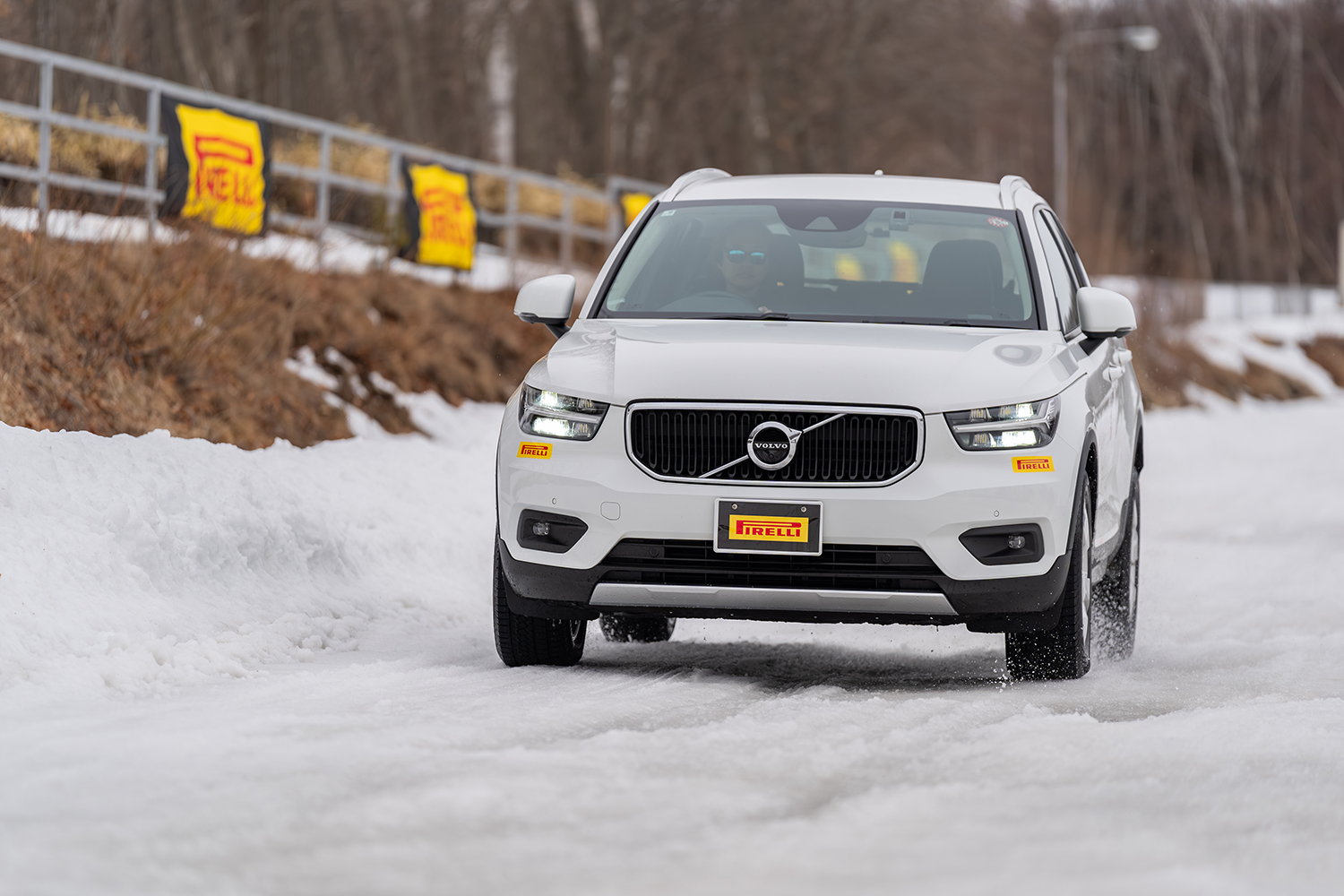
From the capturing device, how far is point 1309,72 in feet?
263

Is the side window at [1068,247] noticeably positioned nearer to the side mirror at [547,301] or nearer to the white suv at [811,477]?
the white suv at [811,477]

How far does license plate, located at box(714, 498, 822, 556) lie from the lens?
6477mm

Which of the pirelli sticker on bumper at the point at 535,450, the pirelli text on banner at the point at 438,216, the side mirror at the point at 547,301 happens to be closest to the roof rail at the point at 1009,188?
the side mirror at the point at 547,301

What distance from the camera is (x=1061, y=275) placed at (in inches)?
321

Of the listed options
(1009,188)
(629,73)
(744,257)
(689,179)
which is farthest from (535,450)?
(629,73)

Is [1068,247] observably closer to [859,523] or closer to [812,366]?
[812,366]

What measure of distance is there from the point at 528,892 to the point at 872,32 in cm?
3678

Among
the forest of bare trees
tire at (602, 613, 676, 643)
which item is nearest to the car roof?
tire at (602, 613, 676, 643)

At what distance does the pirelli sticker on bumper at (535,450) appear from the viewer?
6.79m

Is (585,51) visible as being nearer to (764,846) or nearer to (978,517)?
(978,517)

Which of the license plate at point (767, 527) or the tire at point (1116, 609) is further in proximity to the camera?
the tire at point (1116, 609)

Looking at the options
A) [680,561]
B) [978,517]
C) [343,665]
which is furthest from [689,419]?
[343,665]

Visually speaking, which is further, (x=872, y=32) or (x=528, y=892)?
(x=872, y=32)

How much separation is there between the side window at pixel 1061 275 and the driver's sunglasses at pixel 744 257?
45.9 inches
